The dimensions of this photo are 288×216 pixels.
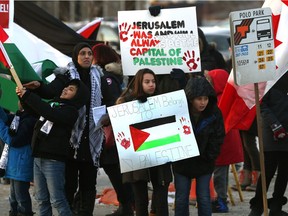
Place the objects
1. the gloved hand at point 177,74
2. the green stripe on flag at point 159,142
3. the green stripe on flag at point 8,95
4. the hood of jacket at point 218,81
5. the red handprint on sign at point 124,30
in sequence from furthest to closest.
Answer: the hood of jacket at point 218,81 → the red handprint on sign at point 124,30 → the gloved hand at point 177,74 → the green stripe on flag at point 8,95 → the green stripe on flag at point 159,142

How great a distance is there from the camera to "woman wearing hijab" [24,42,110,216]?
30.6 feet

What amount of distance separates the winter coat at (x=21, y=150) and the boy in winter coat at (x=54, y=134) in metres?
0.50

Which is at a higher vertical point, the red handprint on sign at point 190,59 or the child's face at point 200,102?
the red handprint on sign at point 190,59

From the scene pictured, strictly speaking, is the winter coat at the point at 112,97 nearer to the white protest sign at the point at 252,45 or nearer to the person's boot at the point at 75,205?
the person's boot at the point at 75,205

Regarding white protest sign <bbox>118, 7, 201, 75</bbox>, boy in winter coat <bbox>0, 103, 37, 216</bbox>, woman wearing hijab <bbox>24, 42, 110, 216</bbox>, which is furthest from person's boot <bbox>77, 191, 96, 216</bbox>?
white protest sign <bbox>118, 7, 201, 75</bbox>

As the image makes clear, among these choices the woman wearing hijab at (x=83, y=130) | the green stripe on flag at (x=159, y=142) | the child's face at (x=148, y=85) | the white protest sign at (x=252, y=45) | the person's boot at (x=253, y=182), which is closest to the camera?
the white protest sign at (x=252, y=45)

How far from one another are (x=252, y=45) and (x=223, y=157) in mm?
2117

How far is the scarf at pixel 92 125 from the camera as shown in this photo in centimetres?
935

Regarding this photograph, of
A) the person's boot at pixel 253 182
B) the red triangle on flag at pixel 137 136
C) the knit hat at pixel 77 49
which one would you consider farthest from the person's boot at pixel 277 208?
the knit hat at pixel 77 49

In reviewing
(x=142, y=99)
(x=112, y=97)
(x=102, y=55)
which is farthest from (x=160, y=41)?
(x=142, y=99)

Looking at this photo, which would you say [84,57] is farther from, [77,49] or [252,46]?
[252,46]

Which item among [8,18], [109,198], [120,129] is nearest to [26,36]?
[8,18]

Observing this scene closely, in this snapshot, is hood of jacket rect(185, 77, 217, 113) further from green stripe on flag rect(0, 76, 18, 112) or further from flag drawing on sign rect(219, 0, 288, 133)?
green stripe on flag rect(0, 76, 18, 112)

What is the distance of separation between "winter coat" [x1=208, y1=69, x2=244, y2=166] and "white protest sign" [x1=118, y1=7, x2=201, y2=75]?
50cm
